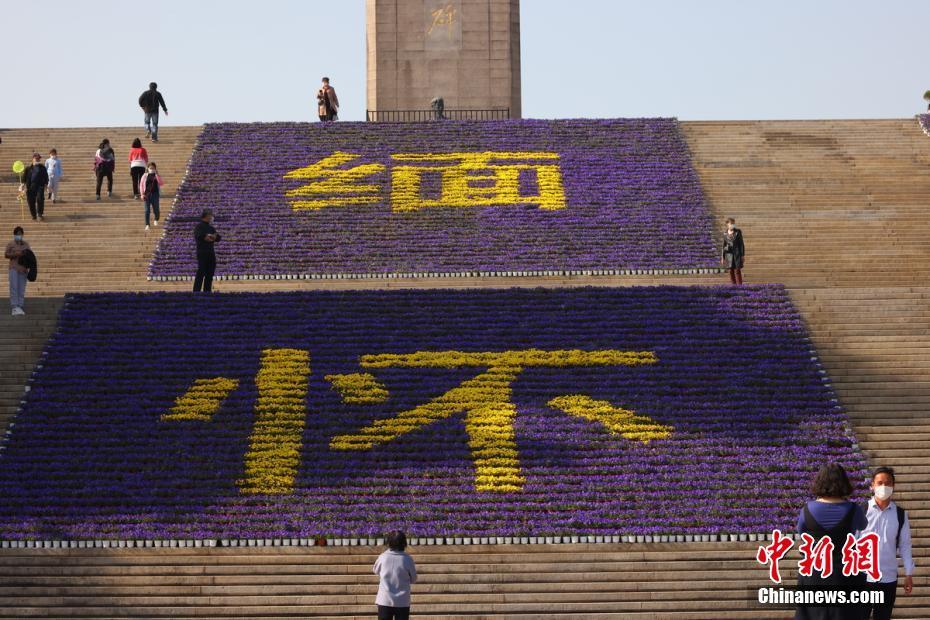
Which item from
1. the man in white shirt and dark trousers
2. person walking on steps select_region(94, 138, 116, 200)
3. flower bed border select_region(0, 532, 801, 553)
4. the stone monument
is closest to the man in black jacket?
person walking on steps select_region(94, 138, 116, 200)

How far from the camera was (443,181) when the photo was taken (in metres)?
38.5

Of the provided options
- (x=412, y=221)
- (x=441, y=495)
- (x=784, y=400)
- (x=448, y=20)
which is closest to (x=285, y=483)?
(x=441, y=495)

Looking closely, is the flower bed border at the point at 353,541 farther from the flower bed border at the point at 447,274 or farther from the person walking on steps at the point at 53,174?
the person walking on steps at the point at 53,174

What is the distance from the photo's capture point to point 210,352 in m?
26.5

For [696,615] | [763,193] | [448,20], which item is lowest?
[696,615]

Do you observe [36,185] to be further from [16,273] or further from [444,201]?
[444,201]

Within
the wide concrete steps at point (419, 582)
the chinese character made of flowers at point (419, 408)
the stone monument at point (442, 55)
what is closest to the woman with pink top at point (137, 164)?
the chinese character made of flowers at point (419, 408)

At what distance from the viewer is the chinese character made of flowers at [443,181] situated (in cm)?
3706

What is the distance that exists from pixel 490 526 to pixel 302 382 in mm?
5316

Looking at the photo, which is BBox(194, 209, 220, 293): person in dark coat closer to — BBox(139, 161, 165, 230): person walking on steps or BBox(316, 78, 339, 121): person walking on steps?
BBox(139, 161, 165, 230): person walking on steps

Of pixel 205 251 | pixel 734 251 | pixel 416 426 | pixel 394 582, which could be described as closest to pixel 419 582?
pixel 416 426

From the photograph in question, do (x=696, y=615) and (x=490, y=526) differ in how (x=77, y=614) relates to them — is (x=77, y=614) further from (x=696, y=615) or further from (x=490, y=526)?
(x=696, y=615)

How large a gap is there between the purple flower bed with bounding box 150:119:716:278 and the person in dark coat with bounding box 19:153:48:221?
2742 mm

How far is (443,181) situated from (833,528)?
27.0 m
